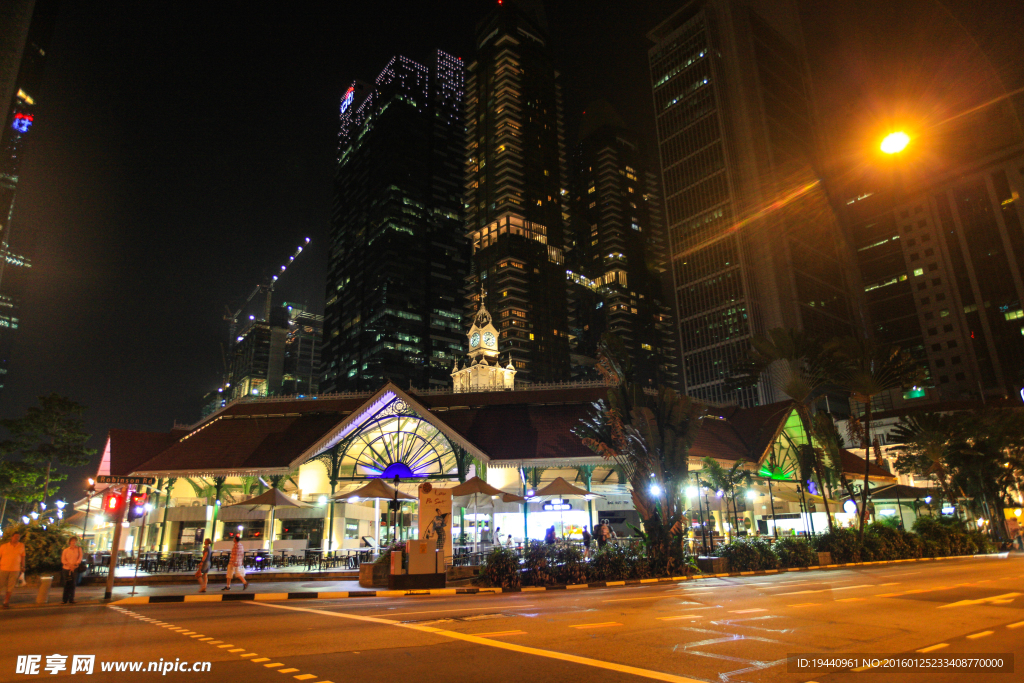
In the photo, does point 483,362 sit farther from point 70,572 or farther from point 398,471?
point 70,572

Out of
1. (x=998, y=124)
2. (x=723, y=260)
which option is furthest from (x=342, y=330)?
(x=998, y=124)

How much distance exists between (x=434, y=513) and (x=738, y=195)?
140451 millimetres

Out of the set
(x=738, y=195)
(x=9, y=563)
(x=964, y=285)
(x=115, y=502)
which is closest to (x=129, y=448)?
(x=115, y=502)

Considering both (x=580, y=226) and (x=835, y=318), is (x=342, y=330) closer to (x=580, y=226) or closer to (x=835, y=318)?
(x=580, y=226)

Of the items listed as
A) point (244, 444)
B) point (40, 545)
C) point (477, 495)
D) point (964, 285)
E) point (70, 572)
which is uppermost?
point (964, 285)

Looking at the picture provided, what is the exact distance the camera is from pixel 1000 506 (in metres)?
37.0

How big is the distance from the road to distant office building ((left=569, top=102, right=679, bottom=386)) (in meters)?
157

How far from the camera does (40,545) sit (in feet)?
70.4

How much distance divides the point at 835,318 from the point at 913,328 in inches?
631

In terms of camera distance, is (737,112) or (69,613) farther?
(737,112)

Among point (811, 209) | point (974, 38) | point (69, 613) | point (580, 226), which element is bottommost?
point (69, 613)

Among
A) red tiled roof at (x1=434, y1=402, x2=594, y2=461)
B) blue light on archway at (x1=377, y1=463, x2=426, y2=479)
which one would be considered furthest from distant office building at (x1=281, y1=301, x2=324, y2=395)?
blue light on archway at (x1=377, y1=463, x2=426, y2=479)

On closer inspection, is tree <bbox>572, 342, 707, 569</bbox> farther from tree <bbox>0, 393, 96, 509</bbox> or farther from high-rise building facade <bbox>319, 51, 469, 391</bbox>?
high-rise building facade <bbox>319, 51, 469, 391</bbox>

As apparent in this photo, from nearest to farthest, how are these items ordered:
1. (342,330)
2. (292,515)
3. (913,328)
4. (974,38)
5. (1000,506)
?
(974,38), (292,515), (1000,506), (913,328), (342,330)
